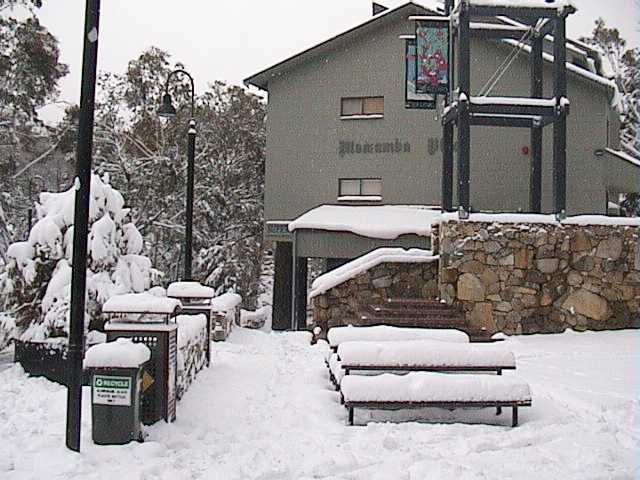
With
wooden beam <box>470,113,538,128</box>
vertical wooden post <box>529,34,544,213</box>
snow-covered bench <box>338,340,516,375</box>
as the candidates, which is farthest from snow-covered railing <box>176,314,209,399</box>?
vertical wooden post <box>529,34,544,213</box>

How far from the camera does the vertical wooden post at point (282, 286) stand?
23.0 meters

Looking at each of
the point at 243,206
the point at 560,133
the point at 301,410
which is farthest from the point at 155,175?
the point at 301,410

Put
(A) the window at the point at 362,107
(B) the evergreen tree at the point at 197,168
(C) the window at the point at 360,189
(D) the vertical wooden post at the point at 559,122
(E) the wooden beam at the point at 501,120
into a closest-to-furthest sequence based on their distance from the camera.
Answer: (D) the vertical wooden post at the point at 559,122, (E) the wooden beam at the point at 501,120, (C) the window at the point at 360,189, (A) the window at the point at 362,107, (B) the evergreen tree at the point at 197,168

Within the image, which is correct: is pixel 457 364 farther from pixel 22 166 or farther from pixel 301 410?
pixel 22 166

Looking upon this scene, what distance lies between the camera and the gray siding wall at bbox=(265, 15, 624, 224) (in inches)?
782

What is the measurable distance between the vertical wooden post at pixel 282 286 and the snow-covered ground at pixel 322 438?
43.5 feet

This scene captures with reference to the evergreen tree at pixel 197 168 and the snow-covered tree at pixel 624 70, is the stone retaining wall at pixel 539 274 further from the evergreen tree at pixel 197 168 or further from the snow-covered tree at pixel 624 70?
the snow-covered tree at pixel 624 70

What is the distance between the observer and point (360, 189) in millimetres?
21594

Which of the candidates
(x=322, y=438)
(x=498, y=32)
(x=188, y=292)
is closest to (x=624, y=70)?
(x=498, y=32)

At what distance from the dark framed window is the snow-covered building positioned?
0.10 ft

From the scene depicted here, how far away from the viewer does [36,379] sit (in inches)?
394

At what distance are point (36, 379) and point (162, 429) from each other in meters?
3.84

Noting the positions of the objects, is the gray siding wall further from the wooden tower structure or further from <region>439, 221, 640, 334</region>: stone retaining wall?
<region>439, 221, 640, 334</region>: stone retaining wall

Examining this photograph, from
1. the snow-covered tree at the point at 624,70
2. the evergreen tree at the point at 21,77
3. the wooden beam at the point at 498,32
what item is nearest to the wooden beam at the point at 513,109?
the wooden beam at the point at 498,32
